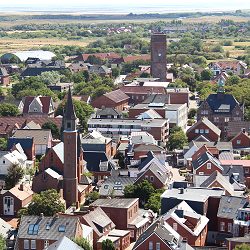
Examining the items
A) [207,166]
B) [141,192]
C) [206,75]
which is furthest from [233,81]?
[141,192]

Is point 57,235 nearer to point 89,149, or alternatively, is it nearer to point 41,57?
point 89,149

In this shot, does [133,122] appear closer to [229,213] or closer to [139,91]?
[139,91]

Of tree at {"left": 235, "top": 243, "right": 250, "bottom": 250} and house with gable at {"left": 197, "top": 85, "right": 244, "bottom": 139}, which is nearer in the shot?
tree at {"left": 235, "top": 243, "right": 250, "bottom": 250}

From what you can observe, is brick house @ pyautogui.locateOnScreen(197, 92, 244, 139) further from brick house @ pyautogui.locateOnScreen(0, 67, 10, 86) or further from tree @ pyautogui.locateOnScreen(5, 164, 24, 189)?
brick house @ pyautogui.locateOnScreen(0, 67, 10, 86)

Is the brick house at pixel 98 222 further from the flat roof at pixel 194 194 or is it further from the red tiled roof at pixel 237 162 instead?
the red tiled roof at pixel 237 162

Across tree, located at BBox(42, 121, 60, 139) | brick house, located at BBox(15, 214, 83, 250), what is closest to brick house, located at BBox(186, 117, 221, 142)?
tree, located at BBox(42, 121, 60, 139)

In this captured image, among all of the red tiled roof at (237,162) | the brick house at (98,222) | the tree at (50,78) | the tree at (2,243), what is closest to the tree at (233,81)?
the tree at (50,78)
